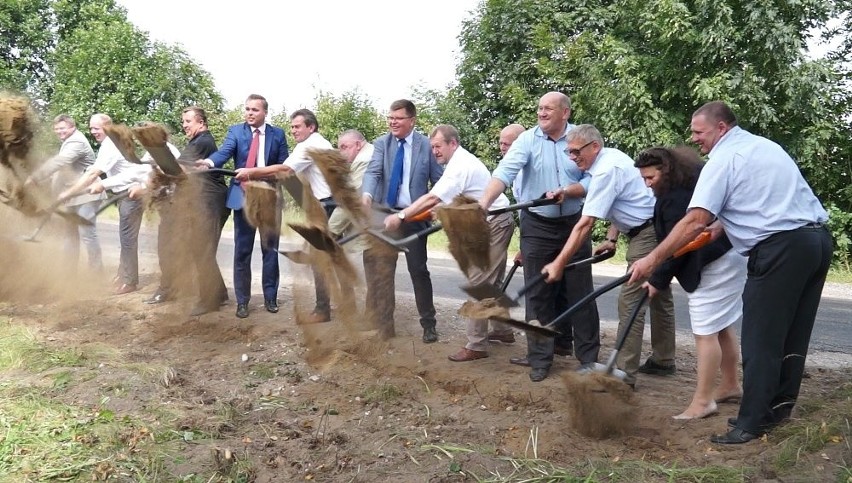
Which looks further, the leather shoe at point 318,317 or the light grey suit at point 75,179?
the light grey suit at point 75,179

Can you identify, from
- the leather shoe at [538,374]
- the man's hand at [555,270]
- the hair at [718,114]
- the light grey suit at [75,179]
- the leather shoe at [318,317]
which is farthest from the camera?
the light grey suit at [75,179]

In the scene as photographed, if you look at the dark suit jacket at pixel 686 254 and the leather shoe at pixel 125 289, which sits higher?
the dark suit jacket at pixel 686 254

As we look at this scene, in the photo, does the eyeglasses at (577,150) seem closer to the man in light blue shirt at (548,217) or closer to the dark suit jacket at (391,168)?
the man in light blue shirt at (548,217)

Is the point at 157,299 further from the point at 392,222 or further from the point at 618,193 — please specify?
the point at 618,193

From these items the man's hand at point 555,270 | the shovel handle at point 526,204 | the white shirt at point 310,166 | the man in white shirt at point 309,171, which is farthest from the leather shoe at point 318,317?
the man's hand at point 555,270

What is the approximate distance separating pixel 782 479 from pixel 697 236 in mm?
1285

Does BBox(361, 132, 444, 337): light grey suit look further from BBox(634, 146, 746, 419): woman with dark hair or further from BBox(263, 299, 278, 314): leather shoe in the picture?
BBox(634, 146, 746, 419): woman with dark hair

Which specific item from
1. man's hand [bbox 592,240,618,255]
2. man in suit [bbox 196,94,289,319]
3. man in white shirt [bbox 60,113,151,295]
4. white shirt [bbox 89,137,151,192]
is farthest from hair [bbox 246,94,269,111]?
man's hand [bbox 592,240,618,255]

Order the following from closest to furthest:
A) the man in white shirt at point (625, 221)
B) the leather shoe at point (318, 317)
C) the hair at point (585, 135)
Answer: the man in white shirt at point (625, 221) → the hair at point (585, 135) → the leather shoe at point (318, 317)

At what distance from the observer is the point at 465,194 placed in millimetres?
5578

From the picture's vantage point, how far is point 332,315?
5.75 metres

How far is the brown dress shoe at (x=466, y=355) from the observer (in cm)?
611

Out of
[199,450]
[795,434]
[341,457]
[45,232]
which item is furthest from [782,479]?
[45,232]

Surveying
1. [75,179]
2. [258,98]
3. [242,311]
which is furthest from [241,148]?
[75,179]
